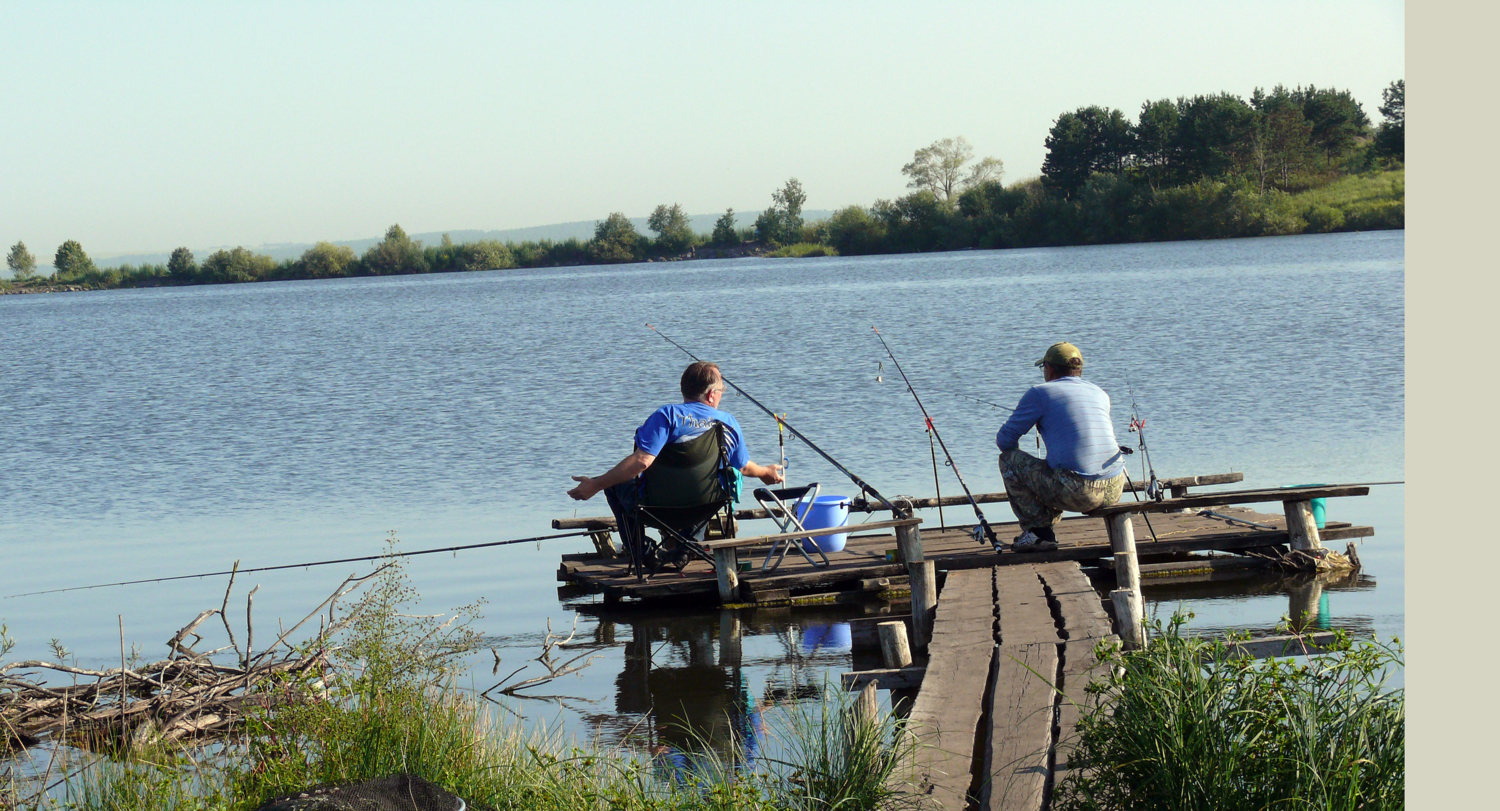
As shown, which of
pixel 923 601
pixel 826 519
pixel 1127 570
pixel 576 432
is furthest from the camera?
pixel 576 432

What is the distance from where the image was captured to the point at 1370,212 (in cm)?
5559

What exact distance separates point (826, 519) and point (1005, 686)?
333cm

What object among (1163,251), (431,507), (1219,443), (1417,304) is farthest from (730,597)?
(1163,251)

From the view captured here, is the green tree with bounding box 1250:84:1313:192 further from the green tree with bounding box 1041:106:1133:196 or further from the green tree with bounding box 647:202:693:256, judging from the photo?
the green tree with bounding box 647:202:693:256

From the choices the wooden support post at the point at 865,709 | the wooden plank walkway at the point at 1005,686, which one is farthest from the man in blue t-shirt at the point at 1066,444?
the wooden support post at the point at 865,709

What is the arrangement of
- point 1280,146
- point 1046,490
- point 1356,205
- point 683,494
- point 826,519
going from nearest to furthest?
point 1046,490 → point 683,494 → point 826,519 → point 1356,205 → point 1280,146

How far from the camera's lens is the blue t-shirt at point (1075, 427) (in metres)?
6.39

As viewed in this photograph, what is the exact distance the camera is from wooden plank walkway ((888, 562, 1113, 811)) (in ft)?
11.9

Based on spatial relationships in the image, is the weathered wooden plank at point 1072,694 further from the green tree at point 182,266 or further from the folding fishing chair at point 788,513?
the green tree at point 182,266

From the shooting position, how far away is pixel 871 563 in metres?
7.50

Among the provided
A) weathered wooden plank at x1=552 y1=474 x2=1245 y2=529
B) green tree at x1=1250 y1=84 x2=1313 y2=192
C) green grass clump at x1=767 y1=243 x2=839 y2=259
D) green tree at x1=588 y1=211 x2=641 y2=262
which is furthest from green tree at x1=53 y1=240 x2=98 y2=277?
weathered wooden plank at x1=552 y1=474 x2=1245 y2=529

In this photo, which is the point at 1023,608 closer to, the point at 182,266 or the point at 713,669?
the point at 713,669

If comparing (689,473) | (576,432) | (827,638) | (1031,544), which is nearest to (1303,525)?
(1031,544)

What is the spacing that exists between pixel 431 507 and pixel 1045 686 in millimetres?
7817
